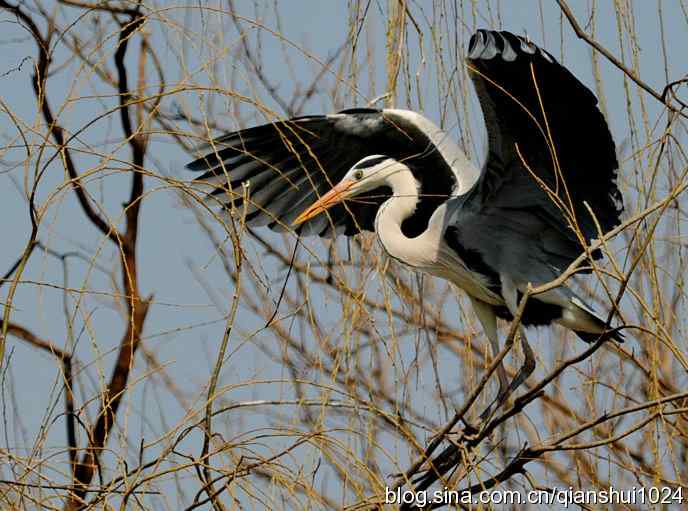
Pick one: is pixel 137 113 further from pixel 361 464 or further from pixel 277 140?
pixel 361 464

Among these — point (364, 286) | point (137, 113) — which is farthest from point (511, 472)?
point (137, 113)

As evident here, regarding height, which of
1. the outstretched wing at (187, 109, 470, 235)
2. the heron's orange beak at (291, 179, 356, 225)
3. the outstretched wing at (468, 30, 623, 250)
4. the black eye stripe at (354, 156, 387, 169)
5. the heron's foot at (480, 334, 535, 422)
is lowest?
the heron's foot at (480, 334, 535, 422)

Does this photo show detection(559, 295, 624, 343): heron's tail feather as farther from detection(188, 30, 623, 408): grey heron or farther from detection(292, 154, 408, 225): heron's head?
detection(292, 154, 408, 225): heron's head

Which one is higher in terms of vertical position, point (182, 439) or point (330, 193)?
point (330, 193)

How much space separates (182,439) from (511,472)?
1.95 ft

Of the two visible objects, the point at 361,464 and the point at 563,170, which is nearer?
the point at 361,464

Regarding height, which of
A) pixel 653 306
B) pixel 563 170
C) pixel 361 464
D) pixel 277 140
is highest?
pixel 277 140

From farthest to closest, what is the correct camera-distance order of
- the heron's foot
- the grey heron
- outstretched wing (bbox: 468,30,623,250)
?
1. the heron's foot
2. the grey heron
3. outstretched wing (bbox: 468,30,623,250)

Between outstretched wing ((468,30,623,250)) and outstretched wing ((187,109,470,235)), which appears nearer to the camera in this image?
outstretched wing ((468,30,623,250))

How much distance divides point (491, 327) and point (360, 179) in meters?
0.50

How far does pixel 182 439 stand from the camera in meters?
1.72

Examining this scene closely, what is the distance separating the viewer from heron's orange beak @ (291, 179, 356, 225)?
9.95 ft

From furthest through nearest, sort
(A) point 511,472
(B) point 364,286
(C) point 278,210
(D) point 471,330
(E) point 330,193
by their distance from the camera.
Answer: (C) point 278,210 → (E) point 330,193 → (D) point 471,330 → (B) point 364,286 → (A) point 511,472

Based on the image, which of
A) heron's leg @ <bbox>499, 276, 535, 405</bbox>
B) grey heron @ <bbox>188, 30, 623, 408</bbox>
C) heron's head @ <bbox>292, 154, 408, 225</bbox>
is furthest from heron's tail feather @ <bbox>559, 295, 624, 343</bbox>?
heron's head @ <bbox>292, 154, 408, 225</bbox>
